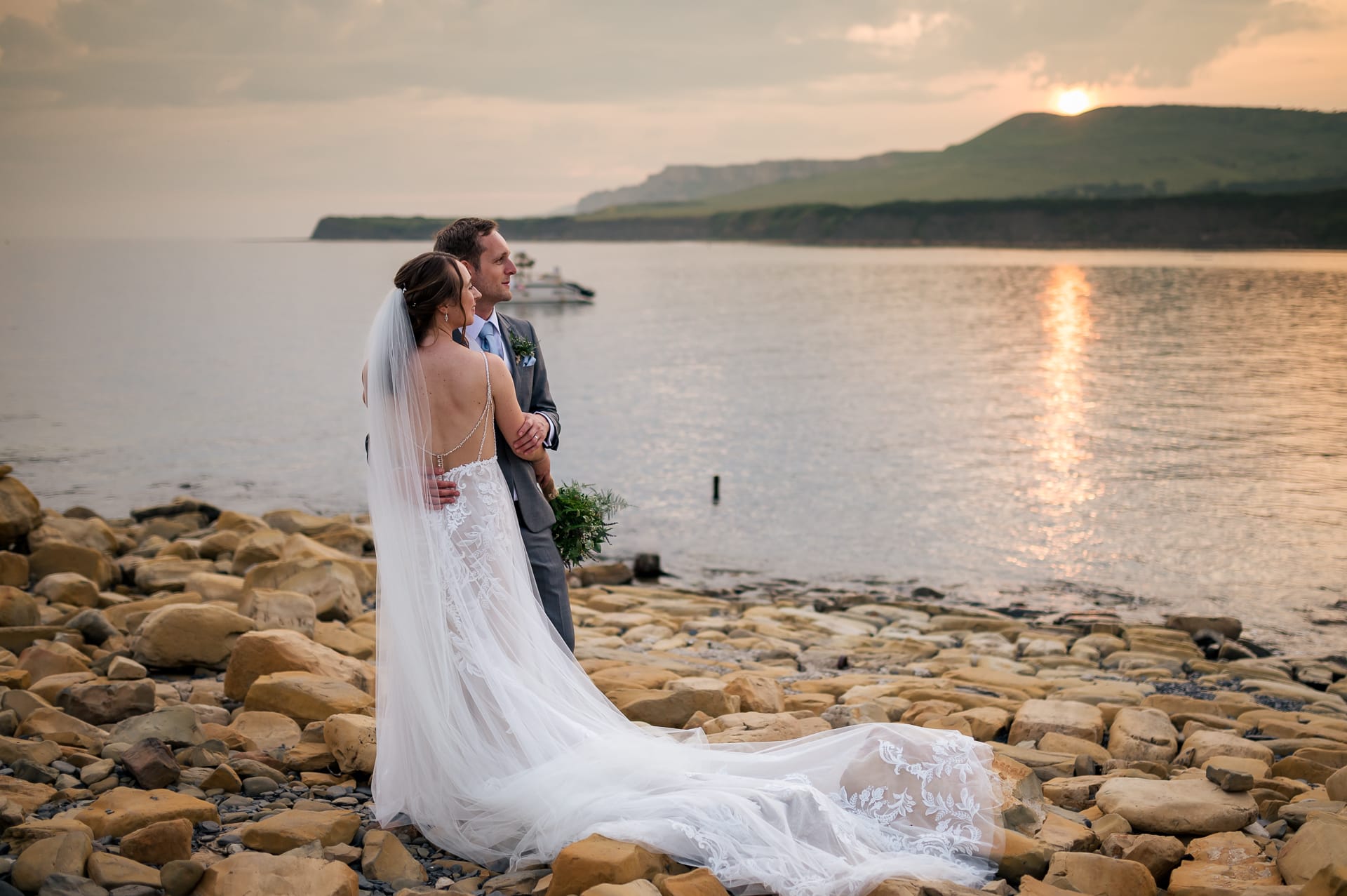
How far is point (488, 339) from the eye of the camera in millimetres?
5441

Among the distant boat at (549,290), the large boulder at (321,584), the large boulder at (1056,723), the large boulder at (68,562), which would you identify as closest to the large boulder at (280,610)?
the large boulder at (321,584)

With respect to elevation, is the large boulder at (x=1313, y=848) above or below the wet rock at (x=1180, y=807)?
above

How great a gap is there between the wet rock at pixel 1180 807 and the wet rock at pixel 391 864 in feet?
11.1

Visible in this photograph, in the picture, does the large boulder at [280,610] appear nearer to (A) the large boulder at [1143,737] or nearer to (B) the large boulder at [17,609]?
(B) the large boulder at [17,609]

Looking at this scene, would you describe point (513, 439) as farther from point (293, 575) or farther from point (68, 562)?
point (68, 562)

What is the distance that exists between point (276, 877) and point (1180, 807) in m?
4.15

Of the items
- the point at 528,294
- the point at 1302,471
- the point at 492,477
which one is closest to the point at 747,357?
the point at 1302,471

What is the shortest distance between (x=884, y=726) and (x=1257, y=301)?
7338cm

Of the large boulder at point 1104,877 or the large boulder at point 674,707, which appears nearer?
the large boulder at point 1104,877

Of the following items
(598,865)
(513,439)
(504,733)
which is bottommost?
(598,865)

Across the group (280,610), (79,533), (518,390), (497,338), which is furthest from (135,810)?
(79,533)

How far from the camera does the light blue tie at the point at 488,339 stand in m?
5.43

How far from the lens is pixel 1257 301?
67625mm

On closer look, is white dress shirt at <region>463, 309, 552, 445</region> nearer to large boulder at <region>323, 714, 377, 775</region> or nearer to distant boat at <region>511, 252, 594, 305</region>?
large boulder at <region>323, 714, 377, 775</region>
